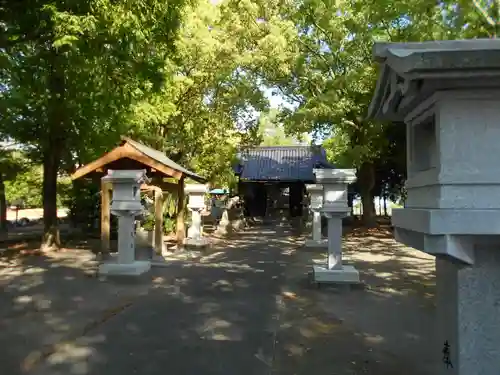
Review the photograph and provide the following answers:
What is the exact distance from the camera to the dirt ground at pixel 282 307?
17.6 ft

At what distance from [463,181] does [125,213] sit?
817 centimetres

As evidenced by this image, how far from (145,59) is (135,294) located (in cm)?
415

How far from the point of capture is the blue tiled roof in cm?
3120

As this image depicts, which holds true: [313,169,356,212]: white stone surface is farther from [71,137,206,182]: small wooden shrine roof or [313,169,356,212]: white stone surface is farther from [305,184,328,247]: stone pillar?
[305,184,328,247]: stone pillar

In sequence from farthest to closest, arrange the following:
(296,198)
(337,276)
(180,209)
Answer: (296,198) < (180,209) < (337,276)

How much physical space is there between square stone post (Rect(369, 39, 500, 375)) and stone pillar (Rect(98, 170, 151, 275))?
742 cm

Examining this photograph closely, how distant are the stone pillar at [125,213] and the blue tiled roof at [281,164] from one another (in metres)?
19.3

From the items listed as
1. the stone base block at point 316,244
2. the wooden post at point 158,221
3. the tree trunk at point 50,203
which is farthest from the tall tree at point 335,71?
the tree trunk at point 50,203

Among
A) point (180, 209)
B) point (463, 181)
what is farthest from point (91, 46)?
point (180, 209)

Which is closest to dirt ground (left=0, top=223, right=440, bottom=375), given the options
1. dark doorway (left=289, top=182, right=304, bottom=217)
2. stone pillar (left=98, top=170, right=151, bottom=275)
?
stone pillar (left=98, top=170, right=151, bottom=275)

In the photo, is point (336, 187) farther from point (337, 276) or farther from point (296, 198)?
point (296, 198)

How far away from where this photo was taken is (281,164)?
33.2 meters

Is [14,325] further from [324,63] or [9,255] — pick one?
[324,63]

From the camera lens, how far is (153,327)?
6531 millimetres
